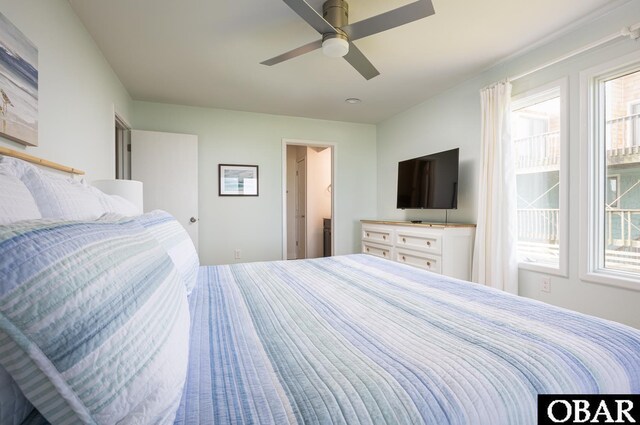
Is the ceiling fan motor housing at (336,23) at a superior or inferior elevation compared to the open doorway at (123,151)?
superior

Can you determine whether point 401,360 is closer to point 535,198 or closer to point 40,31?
point 40,31

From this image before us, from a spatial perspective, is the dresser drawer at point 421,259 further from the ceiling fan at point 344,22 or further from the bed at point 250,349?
the ceiling fan at point 344,22

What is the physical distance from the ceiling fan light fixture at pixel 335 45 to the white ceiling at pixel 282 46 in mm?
274

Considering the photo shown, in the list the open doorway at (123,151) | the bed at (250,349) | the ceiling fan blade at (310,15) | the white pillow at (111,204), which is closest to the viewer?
the bed at (250,349)

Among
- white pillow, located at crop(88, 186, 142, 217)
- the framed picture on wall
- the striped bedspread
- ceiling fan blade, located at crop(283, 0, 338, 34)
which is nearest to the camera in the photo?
the striped bedspread

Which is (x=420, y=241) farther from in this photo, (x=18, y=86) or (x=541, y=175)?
(x=18, y=86)

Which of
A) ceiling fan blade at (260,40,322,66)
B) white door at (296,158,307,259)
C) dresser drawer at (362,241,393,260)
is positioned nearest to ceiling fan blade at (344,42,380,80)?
ceiling fan blade at (260,40,322,66)

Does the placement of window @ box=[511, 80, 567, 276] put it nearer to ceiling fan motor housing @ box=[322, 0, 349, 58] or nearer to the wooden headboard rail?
ceiling fan motor housing @ box=[322, 0, 349, 58]

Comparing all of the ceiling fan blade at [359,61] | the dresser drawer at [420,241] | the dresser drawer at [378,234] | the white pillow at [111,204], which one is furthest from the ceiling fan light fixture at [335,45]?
the dresser drawer at [378,234]

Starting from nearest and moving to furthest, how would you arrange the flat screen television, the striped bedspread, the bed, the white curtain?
the bed, the striped bedspread, the white curtain, the flat screen television

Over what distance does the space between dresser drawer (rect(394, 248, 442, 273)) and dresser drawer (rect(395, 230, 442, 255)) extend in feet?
0.18

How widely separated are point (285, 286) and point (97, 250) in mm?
998

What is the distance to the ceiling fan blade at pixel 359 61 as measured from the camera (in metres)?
2.15

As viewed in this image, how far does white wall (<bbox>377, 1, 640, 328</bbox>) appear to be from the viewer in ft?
6.93
